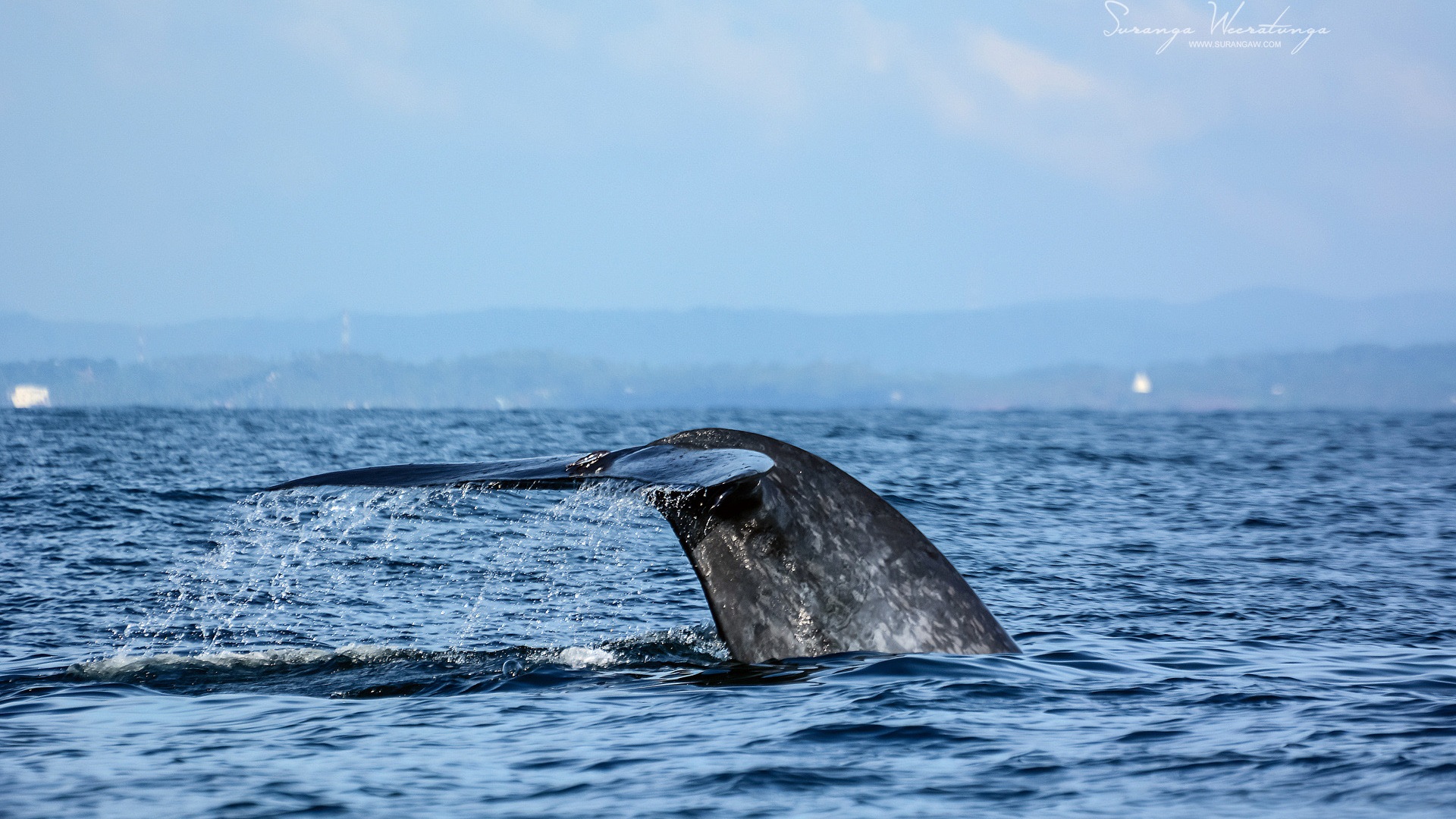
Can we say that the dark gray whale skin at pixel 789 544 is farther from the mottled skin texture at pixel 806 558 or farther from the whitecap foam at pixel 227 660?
the whitecap foam at pixel 227 660

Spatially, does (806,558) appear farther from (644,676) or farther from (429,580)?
(429,580)

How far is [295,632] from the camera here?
1021 cm

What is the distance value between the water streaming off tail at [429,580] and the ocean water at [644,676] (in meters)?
0.07

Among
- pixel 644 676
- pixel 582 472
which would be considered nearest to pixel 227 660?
pixel 644 676

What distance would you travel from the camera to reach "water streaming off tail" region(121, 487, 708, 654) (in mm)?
9977

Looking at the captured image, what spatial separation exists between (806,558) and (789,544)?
10 centimetres

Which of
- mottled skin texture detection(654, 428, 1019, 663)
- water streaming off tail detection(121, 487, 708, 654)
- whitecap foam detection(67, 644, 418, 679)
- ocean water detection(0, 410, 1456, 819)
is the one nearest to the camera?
ocean water detection(0, 410, 1456, 819)

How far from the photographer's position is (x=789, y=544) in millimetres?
6418

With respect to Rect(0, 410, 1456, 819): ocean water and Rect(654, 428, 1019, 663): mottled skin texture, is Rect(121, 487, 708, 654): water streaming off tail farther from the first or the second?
Rect(654, 428, 1019, 663): mottled skin texture

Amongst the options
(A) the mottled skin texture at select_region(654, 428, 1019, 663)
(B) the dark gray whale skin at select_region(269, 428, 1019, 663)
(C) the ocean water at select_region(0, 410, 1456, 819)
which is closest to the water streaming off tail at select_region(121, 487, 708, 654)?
(C) the ocean water at select_region(0, 410, 1456, 819)

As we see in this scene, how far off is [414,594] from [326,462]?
20.8 m

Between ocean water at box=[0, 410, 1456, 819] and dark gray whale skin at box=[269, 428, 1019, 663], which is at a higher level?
dark gray whale skin at box=[269, 428, 1019, 663]

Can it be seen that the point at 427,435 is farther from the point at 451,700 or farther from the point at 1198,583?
the point at 451,700

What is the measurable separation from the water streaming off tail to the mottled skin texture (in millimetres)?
437
